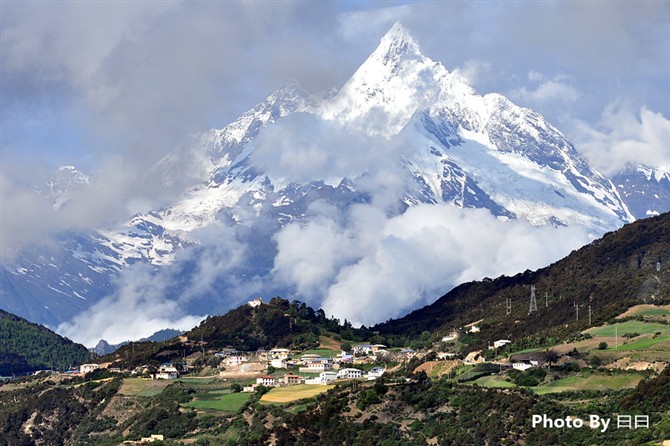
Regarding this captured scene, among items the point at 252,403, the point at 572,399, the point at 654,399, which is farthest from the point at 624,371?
the point at 252,403

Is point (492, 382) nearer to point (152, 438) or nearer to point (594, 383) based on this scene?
point (594, 383)

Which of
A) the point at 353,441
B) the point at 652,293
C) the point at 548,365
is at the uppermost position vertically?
the point at 652,293

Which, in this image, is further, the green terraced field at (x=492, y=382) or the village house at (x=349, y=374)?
the village house at (x=349, y=374)

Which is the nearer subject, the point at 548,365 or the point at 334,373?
the point at 548,365

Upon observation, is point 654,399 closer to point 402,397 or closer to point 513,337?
point 402,397

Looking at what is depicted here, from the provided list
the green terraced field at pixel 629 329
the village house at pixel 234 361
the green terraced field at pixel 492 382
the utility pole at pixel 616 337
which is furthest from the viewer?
the village house at pixel 234 361

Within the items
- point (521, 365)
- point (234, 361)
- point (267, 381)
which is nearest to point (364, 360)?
point (234, 361)

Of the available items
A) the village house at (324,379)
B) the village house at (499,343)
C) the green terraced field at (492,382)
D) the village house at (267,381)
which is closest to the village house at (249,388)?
the village house at (267,381)

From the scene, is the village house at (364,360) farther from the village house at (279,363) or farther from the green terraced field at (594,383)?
the green terraced field at (594,383)

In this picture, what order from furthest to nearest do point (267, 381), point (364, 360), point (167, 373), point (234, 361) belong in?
1. point (234, 361)
2. point (364, 360)
3. point (167, 373)
4. point (267, 381)

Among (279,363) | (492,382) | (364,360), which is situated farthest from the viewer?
(279,363)

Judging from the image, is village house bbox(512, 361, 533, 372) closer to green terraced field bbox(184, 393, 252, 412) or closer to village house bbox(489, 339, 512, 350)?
village house bbox(489, 339, 512, 350)
